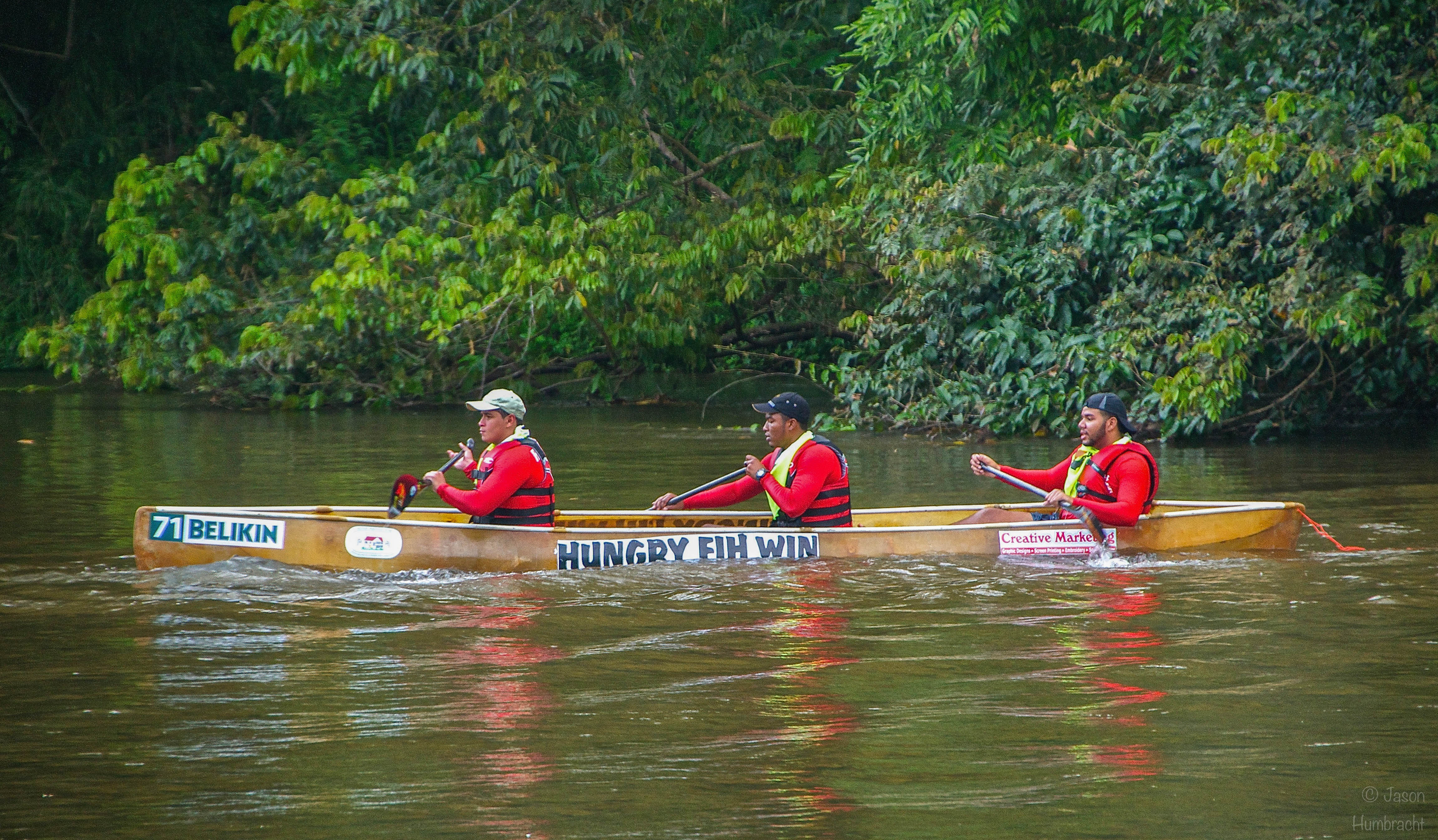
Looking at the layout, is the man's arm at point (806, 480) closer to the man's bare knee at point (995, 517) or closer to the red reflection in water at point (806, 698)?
the red reflection in water at point (806, 698)

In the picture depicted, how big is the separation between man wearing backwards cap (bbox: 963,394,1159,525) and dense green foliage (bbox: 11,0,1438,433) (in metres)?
7.26

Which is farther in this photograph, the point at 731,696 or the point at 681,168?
the point at 681,168

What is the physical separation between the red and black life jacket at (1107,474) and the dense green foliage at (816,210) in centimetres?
729

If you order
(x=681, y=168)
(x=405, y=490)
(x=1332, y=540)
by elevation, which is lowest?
(x=1332, y=540)

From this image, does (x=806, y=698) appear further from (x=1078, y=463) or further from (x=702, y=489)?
(x=1078, y=463)

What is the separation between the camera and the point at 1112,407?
10.9 m

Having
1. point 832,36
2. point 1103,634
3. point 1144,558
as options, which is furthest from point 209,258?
point 1103,634

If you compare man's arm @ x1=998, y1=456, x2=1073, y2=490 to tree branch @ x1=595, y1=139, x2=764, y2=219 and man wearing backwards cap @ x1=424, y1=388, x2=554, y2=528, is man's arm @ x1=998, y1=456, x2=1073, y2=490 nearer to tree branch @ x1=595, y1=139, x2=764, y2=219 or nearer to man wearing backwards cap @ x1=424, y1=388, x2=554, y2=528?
man wearing backwards cap @ x1=424, y1=388, x2=554, y2=528

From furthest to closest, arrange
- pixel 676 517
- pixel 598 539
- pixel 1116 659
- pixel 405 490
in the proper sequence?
pixel 676 517 → pixel 598 539 → pixel 405 490 → pixel 1116 659

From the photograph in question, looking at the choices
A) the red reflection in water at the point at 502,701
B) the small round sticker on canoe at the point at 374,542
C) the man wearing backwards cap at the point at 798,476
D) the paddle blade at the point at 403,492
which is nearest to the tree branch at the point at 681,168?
the man wearing backwards cap at the point at 798,476

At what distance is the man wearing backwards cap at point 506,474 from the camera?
10.3m

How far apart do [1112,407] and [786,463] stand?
222 cm

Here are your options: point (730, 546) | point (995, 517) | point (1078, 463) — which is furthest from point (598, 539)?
point (1078, 463)

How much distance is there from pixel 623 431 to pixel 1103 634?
1420 cm
